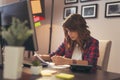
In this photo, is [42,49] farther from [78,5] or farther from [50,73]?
[50,73]

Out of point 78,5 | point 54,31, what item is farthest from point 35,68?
point 54,31

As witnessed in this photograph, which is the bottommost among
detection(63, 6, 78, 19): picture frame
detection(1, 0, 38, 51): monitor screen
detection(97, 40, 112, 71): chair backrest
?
detection(97, 40, 112, 71): chair backrest

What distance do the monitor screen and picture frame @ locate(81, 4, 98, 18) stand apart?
1778 mm

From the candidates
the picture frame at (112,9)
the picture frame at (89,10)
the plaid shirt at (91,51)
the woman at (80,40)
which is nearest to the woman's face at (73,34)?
the woman at (80,40)

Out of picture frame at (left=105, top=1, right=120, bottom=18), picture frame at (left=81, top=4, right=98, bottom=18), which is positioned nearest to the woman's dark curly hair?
picture frame at (left=105, top=1, right=120, bottom=18)

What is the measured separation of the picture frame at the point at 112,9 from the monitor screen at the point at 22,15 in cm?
173

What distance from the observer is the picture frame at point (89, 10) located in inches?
126

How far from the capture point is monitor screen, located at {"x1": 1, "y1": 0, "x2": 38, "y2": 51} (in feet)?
4.67

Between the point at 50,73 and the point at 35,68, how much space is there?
10 cm

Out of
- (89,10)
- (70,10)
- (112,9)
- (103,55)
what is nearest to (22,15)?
(103,55)

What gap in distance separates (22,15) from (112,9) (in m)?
1.81

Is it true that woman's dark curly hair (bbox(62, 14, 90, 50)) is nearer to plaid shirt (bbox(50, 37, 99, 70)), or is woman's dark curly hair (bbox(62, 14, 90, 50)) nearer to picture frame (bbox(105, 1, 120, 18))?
plaid shirt (bbox(50, 37, 99, 70))

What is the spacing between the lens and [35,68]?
141 centimetres

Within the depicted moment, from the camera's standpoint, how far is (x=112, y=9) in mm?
3029
